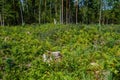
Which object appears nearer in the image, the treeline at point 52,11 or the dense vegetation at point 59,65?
the dense vegetation at point 59,65

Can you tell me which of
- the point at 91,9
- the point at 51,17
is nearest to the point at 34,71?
the point at 51,17

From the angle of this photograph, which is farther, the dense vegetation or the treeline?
the treeline

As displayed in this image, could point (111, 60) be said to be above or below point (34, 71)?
above

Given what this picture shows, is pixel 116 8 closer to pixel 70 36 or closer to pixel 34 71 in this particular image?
pixel 70 36

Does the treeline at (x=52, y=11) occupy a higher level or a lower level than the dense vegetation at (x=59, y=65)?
higher

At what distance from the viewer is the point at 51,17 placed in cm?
5203

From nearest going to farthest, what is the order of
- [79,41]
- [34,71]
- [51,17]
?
[34,71], [79,41], [51,17]

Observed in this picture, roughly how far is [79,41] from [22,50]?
390cm

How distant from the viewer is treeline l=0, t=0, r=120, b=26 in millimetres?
39344

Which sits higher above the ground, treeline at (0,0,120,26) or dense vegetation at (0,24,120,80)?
treeline at (0,0,120,26)

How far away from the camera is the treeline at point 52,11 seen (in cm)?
3934

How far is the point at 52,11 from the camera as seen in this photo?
57938mm

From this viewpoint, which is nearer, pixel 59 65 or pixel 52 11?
pixel 59 65

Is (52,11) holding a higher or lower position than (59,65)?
higher
